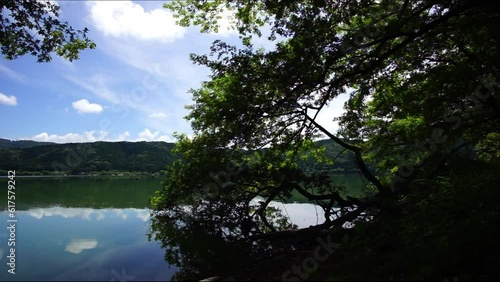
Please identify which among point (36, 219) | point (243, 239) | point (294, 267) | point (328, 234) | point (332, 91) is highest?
point (36, 219)

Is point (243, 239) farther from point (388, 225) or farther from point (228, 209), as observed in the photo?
point (388, 225)

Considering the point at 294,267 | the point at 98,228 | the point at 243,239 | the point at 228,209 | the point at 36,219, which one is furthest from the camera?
the point at 36,219

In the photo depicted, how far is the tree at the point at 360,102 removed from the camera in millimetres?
8133

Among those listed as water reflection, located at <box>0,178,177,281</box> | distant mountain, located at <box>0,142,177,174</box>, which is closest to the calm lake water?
water reflection, located at <box>0,178,177,281</box>

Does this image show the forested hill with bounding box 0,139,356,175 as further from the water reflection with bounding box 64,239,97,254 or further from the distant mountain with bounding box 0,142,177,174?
the water reflection with bounding box 64,239,97,254

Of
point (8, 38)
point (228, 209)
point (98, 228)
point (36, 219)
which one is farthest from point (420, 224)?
point (36, 219)

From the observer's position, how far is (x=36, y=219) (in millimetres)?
19625

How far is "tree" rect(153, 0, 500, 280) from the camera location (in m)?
8.13

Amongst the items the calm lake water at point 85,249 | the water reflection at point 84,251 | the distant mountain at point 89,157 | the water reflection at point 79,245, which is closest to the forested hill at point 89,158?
the distant mountain at point 89,157

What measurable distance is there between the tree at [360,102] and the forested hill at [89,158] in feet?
303

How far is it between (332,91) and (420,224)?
225 inches

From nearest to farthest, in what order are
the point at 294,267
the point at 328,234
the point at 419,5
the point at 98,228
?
1. the point at 294,267
2. the point at 328,234
3. the point at 419,5
4. the point at 98,228

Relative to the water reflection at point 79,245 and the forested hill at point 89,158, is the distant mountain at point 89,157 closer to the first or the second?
the forested hill at point 89,158

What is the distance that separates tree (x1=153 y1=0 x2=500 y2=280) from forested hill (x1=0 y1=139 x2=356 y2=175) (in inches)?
3633
